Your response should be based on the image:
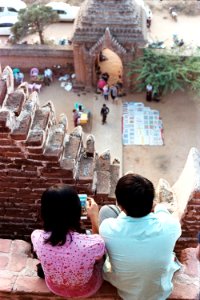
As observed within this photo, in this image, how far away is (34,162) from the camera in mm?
4266

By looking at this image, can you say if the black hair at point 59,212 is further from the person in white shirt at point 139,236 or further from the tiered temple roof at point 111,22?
the tiered temple roof at point 111,22

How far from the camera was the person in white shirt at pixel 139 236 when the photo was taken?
321cm

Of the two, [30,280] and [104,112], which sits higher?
[30,280]

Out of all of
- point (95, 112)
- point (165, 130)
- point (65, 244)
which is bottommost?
point (165, 130)

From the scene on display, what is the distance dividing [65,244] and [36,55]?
41.2 ft

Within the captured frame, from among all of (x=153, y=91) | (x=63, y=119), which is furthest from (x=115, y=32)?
(x=63, y=119)

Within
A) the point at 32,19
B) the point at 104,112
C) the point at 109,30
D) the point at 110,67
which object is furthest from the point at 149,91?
the point at 32,19

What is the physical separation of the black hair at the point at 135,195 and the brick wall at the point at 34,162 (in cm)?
117

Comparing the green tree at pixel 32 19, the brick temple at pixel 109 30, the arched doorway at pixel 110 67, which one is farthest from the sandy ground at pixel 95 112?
the green tree at pixel 32 19

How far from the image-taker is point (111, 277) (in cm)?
364

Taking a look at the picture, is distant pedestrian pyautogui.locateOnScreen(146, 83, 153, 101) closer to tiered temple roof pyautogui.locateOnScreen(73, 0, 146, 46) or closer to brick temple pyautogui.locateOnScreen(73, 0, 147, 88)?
brick temple pyautogui.locateOnScreen(73, 0, 147, 88)

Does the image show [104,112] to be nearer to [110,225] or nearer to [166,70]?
[166,70]

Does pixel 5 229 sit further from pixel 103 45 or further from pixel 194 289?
pixel 103 45

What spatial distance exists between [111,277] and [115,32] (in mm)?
11074
